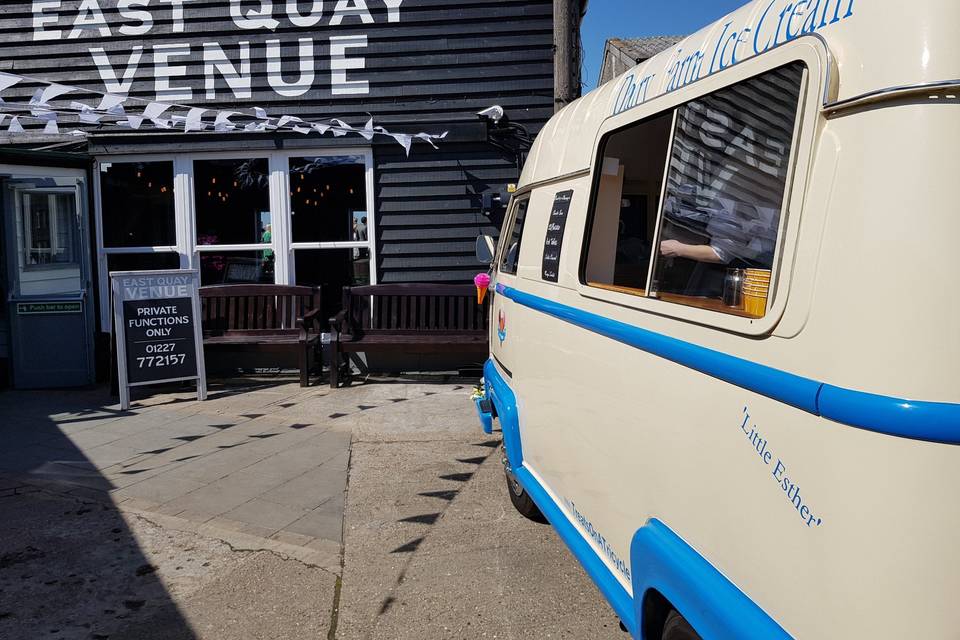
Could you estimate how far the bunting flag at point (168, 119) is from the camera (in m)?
7.93

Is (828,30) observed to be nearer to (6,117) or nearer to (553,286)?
(553,286)

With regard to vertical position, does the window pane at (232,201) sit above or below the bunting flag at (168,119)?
below

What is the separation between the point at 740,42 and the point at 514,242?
9.00ft

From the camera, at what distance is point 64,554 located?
4180 mm

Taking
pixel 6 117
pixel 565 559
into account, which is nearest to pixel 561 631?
pixel 565 559

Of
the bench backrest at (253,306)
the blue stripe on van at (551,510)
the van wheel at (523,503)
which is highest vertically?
the bench backrest at (253,306)

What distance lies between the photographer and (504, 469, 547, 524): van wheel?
4535mm

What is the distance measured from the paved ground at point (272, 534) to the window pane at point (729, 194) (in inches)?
67.7

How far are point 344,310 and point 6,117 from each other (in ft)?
15.2

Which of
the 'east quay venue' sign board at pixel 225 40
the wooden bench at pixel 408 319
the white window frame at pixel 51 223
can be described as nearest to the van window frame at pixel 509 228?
the wooden bench at pixel 408 319

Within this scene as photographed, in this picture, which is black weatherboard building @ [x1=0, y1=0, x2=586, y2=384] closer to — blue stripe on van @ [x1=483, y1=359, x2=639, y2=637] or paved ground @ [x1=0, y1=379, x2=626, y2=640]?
paved ground @ [x1=0, y1=379, x2=626, y2=640]

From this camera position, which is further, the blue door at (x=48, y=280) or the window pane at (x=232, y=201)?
the window pane at (x=232, y=201)

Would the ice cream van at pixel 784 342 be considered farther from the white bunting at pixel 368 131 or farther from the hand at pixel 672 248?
the white bunting at pixel 368 131

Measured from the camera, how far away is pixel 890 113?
1.56 metres
